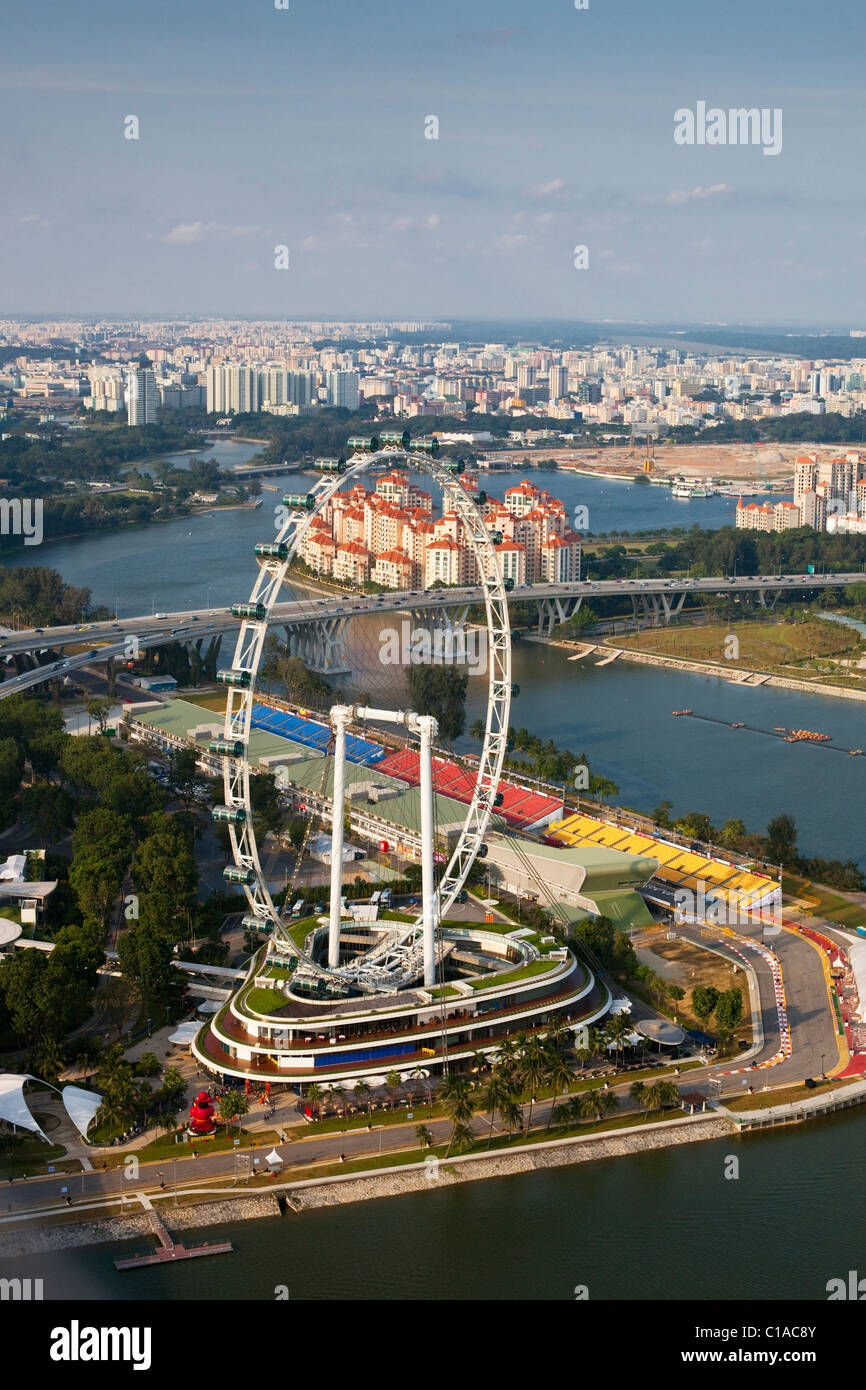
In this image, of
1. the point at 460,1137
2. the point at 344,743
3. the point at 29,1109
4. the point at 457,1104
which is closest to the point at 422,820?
A: the point at 344,743

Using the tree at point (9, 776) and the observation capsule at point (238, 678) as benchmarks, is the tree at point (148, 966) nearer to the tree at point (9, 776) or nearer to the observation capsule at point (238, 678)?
the observation capsule at point (238, 678)

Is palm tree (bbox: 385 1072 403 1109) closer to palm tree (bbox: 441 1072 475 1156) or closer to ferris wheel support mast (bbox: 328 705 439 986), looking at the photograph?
palm tree (bbox: 441 1072 475 1156)

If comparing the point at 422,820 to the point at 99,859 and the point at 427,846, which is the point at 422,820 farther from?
the point at 99,859

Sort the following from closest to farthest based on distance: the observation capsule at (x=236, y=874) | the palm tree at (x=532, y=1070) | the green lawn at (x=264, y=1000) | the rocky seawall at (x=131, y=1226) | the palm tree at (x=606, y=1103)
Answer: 1. the rocky seawall at (x=131, y=1226)
2. the palm tree at (x=606, y=1103)
3. the palm tree at (x=532, y=1070)
4. the observation capsule at (x=236, y=874)
5. the green lawn at (x=264, y=1000)

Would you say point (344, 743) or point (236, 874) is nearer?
point (236, 874)

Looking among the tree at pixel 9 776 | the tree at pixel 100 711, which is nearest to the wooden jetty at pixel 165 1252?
the tree at pixel 9 776

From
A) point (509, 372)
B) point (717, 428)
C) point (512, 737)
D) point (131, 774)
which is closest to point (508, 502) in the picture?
point (512, 737)
